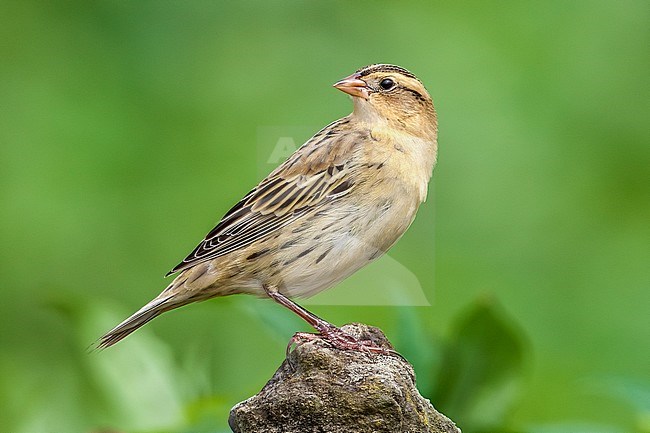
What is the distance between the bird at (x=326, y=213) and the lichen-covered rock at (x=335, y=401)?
2.02 ft

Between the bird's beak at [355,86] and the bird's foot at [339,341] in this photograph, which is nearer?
the bird's foot at [339,341]

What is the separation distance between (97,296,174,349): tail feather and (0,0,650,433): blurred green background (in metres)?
2.74

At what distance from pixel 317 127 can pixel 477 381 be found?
3.22m

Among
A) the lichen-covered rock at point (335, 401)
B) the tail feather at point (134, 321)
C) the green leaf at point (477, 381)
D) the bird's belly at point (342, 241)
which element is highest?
the bird's belly at point (342, 241)

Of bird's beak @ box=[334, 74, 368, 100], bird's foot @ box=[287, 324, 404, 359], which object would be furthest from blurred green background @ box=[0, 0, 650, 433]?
bird's foot @ box=[287, 324, 404, 359]

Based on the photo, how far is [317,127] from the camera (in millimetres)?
8773

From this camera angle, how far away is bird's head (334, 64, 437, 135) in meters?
5.72

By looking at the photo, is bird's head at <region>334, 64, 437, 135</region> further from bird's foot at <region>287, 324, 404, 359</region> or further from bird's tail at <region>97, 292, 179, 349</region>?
bird's tail at <region>97, 292, 179, 349</region>

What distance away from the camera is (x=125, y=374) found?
661cm

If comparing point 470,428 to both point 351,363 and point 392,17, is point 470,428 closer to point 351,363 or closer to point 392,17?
point 351,363

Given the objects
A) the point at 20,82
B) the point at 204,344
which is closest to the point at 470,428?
the point at 204,344

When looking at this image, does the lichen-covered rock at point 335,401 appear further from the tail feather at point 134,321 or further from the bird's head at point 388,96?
the bird's head at point 388,96

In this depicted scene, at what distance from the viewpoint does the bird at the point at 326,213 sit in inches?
216

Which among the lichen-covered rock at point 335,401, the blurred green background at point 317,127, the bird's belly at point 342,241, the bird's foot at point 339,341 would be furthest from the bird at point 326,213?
the blurred green background at point 317,127
